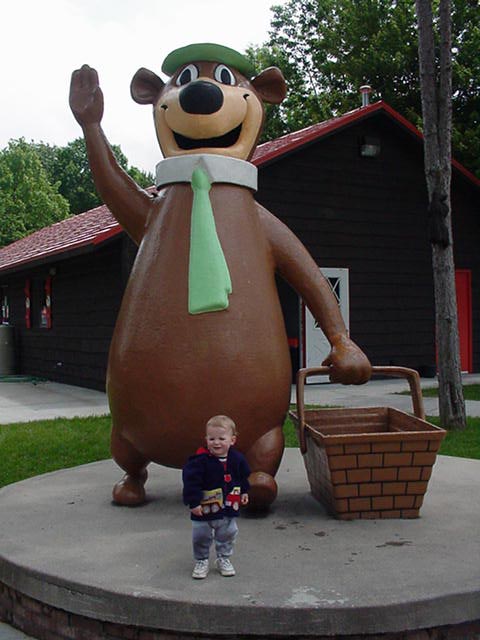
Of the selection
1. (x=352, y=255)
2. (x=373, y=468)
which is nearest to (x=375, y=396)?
(x=352, y=255)

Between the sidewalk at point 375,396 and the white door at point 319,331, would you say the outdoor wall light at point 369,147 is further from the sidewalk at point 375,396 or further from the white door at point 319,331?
the sidewalk at point 375,396

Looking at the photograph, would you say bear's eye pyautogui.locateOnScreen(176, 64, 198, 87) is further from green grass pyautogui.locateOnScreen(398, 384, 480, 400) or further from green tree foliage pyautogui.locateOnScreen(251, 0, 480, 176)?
green tree foliage pyautogui.locateOnScreen(251, 0, 480, 176)

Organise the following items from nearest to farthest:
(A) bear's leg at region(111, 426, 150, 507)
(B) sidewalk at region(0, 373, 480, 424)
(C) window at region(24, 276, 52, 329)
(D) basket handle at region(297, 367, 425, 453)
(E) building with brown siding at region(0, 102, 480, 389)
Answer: (D) basket handle at region(297, 367, 425, 453) → (A) bear's leg at region(111, 426, 150, 507) → (B) sidewalk at region(0, 373, 480, 424) → (E) building with brown siding at region(0, 102, 480, 389) → (C) window at region(24, 276, 52, 329)

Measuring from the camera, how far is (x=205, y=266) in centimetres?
324

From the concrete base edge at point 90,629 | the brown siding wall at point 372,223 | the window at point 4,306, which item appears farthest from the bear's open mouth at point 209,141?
the window at point 4,306

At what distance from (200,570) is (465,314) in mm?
11913

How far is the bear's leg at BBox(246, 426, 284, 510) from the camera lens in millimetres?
3174

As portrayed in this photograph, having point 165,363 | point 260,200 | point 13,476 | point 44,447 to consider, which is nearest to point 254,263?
point 165,363

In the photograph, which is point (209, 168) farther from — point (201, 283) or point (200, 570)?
point (200, 570)

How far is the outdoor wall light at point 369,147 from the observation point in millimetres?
12180

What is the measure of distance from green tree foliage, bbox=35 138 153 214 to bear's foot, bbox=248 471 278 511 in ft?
136

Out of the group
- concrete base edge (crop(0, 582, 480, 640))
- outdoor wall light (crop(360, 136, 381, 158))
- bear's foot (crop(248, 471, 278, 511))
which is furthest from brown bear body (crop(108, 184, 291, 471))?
outdoor wall light (crop(360, 136, 381, 158))

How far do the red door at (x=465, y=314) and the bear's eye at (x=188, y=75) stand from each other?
10.8 metres

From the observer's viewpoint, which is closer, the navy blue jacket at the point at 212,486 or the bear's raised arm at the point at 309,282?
the navy blue jacket at the point at 212,486
